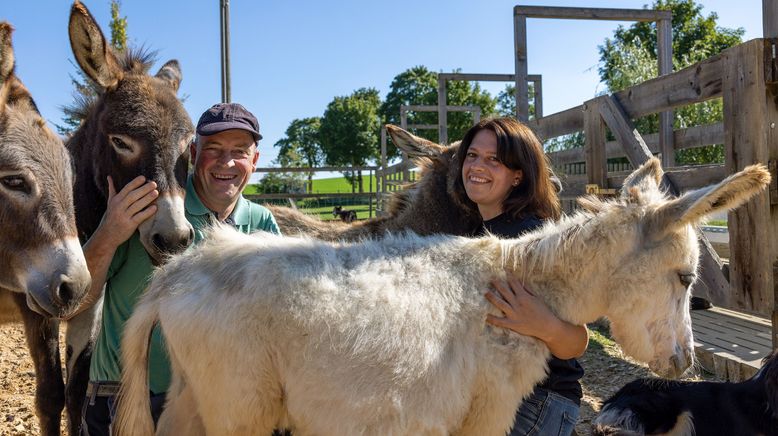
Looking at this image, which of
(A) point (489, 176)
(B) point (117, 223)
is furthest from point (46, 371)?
(A) point (489, 176)

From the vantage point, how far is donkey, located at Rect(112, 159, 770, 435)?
172cm

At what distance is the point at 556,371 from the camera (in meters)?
2.60

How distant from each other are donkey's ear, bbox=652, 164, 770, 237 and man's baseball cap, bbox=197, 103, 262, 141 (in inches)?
73.0

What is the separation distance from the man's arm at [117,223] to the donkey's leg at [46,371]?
1.26 metres

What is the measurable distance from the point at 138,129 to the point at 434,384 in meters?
1.98

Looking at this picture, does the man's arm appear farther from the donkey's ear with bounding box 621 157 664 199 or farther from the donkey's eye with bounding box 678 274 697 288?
the donkey's eye with bounding box 678 274 697 288

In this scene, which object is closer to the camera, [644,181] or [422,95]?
[644,181]

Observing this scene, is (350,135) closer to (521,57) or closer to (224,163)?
(521,57)

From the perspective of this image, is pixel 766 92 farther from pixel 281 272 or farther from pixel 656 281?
pixel 281 272

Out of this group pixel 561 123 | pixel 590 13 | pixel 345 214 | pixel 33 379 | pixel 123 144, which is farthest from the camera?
pixel 345 214

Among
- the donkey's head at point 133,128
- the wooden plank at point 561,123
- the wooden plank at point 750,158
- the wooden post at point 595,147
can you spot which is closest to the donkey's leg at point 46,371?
the donkey's head at point 133,128

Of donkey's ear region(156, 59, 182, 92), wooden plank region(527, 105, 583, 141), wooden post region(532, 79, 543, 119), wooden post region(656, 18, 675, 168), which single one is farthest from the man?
wooden post region(532, 79, 543, 119)

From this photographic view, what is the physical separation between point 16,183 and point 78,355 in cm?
121

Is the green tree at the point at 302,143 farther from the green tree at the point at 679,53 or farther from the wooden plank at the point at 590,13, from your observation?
the wooden plank at the point at 590,13
